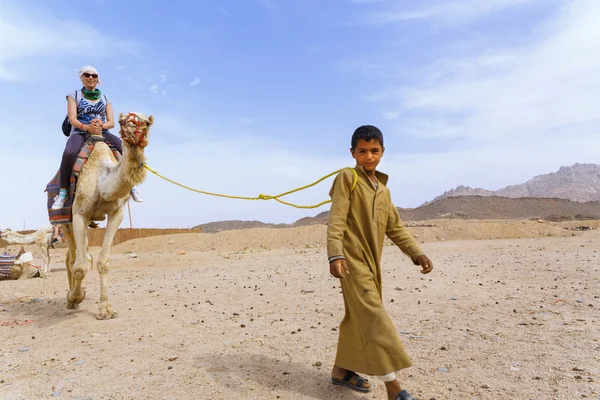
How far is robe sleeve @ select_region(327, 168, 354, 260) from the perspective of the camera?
10.9ft

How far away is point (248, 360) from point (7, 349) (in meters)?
3.14

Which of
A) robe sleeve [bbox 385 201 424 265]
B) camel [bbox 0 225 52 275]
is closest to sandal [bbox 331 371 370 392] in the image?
robe sleeve [bbox 385 201 424 265]

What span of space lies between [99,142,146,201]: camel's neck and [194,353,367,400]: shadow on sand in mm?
2778

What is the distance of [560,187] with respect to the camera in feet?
333

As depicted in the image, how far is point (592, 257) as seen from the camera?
10.8 m

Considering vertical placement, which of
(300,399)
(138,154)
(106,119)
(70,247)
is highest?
(106,119)

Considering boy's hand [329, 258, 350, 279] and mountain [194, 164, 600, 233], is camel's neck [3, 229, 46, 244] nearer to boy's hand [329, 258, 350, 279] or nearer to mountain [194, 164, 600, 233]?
boy's hand [329, 258, 350, 279]

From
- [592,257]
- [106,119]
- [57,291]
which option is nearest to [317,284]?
[106,119]

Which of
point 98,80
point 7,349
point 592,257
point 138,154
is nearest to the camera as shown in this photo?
point 7,349

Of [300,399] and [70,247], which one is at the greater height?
[70,247]

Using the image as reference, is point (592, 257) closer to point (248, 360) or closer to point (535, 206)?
point (248, 360)

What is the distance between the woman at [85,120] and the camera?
21.9ft

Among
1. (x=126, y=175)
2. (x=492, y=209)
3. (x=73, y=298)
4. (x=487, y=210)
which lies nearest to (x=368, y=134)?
(x=126, y=175)

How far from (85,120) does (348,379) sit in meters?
5.86
